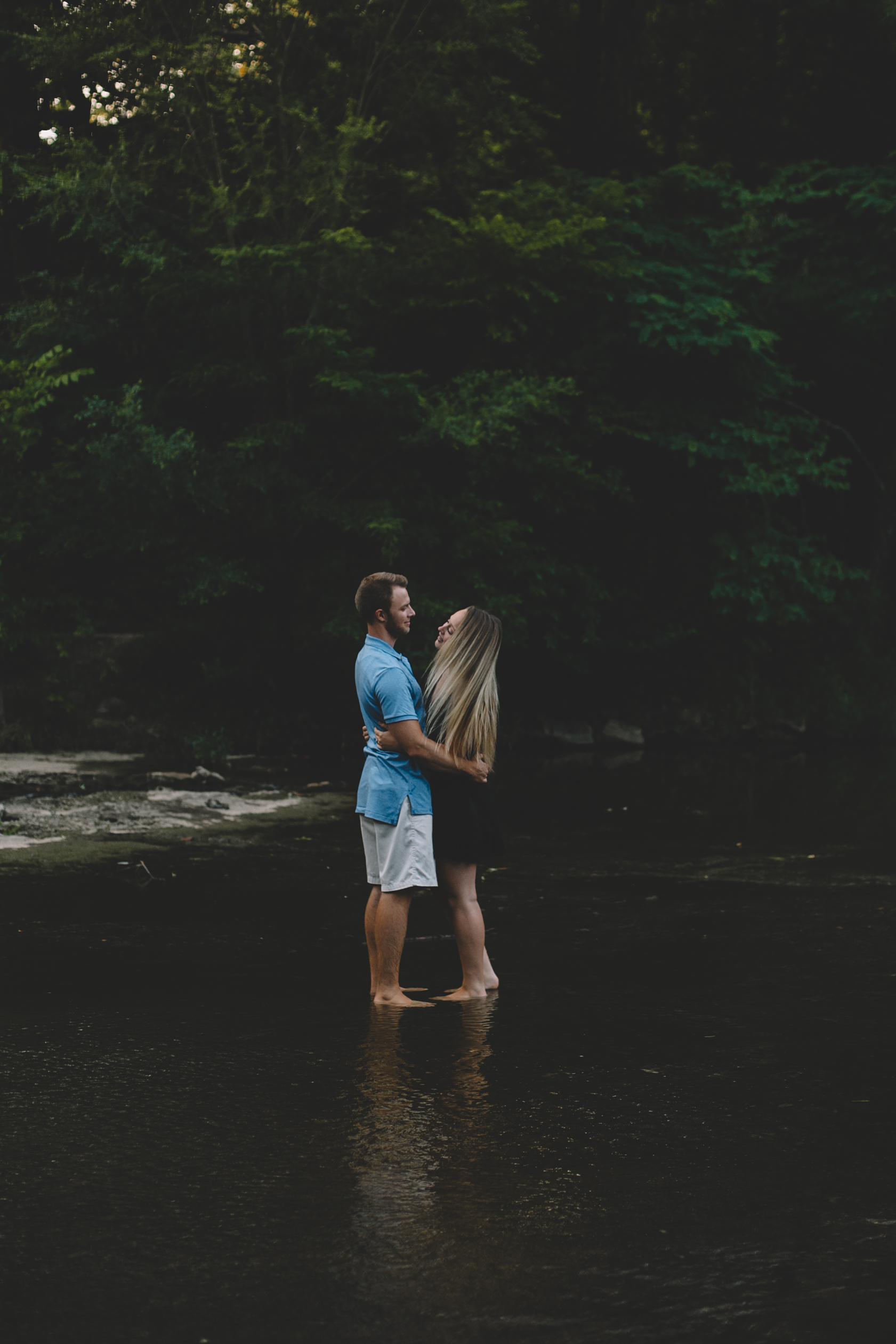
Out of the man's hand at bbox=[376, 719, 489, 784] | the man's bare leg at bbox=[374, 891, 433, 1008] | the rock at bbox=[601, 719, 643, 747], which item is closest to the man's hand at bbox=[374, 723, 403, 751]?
the man's hand at bbox=[376, 719, 489, 784]

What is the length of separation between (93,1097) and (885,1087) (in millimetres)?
2930

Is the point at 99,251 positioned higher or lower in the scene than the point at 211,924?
higher

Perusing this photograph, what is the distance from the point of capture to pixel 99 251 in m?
21.2

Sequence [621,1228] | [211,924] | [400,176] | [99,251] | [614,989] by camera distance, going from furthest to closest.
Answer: [400,176] → [99,251] → [211,924] → [614,989] → [621,1228]

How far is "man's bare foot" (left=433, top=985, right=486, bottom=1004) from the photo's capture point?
22.9 feet

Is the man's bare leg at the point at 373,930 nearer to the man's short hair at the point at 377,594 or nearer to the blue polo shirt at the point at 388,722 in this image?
the blue polo shirt at the point at 388,722

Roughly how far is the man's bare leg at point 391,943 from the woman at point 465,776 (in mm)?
280

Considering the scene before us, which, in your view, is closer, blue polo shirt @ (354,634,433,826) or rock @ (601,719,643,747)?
blue polo shirt @ (354,634,433,826)

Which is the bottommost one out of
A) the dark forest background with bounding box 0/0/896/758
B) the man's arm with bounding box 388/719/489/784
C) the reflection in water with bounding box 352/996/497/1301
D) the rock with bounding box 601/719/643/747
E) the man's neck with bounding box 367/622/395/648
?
the reflection in water with bounding box 352/996/497/1301

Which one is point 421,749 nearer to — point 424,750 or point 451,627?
point 424,750

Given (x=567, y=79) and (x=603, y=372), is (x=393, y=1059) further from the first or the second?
(x=567, y=79)

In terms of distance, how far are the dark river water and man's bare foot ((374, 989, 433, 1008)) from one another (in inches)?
5.1

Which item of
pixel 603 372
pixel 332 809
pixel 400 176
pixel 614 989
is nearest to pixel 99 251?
pixel 400 176

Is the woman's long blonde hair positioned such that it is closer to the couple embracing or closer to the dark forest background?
the couple embracing
